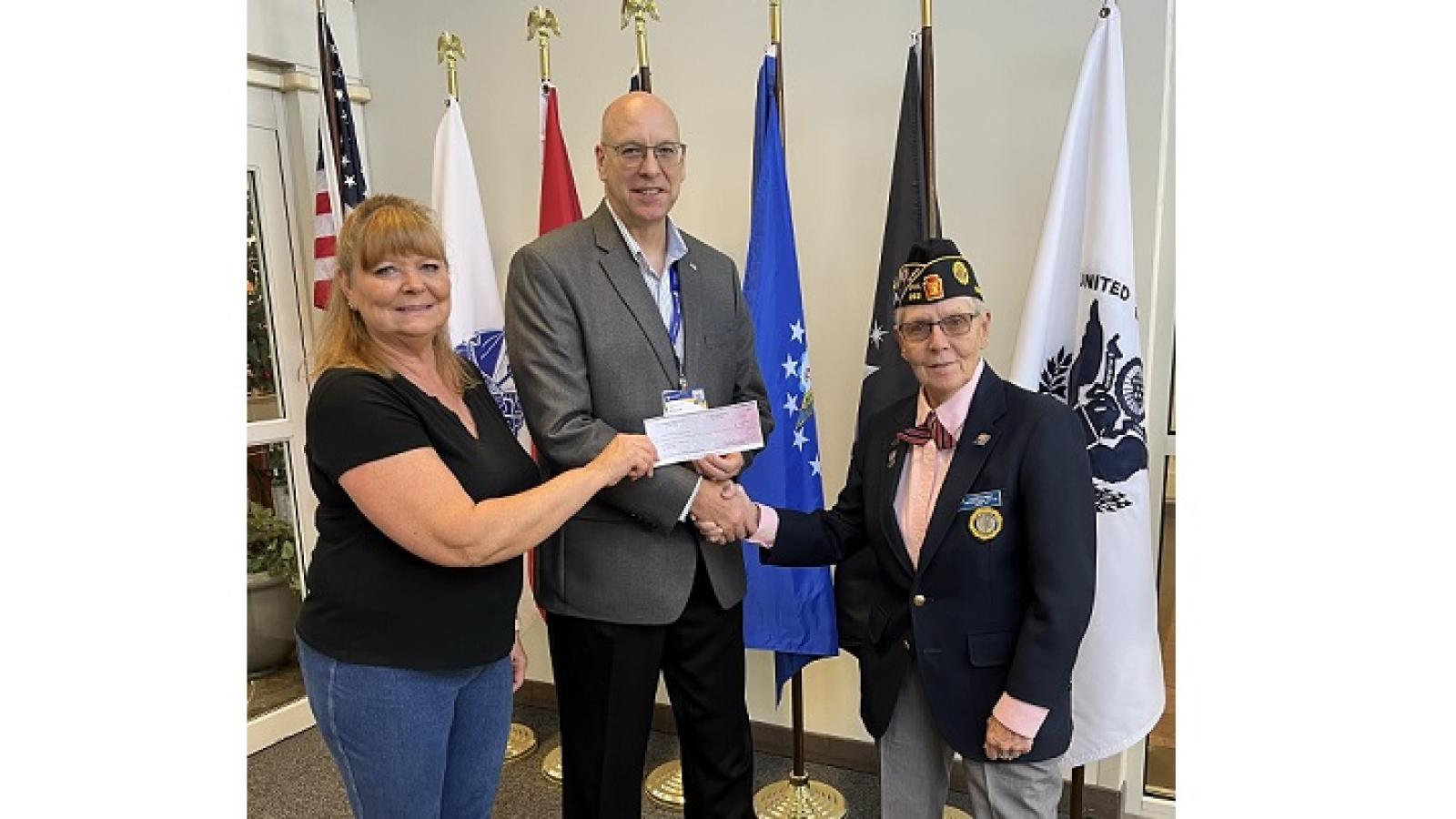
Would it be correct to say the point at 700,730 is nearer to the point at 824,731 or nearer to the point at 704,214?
the point at 824,731

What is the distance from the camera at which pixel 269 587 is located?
3740mm

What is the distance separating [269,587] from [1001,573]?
3.15 meters

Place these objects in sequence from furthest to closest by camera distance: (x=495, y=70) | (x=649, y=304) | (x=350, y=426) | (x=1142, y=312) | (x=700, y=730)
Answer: (x=495, y=70) < (x=1142, y=312) < (x=700, y=730) < (x=649, y=304) < (x=350, y=426)

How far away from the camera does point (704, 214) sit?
127 inches

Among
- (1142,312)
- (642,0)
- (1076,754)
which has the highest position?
(642,0)

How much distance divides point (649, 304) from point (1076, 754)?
1.56 meters

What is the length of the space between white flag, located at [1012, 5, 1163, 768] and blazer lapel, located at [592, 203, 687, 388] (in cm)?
107

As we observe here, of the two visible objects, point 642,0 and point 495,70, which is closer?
point 642,0

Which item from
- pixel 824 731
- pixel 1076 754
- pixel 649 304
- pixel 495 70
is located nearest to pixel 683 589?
pixel 649 304

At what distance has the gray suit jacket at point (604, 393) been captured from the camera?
1944 mm

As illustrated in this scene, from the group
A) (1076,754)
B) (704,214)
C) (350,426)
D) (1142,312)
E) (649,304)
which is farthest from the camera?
(704,214)

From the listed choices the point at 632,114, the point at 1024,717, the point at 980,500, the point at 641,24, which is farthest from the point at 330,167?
the point at 1024,717

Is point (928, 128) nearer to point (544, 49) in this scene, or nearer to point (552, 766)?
point (544, 49)

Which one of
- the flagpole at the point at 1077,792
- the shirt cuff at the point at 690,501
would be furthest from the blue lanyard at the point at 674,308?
the flagpole at the point at 1077,792
